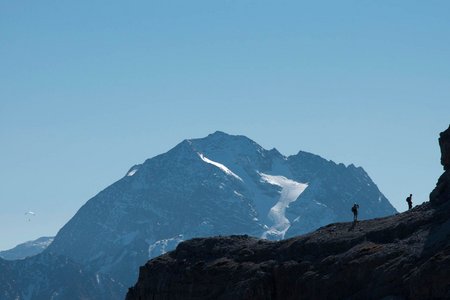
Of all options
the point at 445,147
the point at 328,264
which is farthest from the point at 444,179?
the point at 328,264

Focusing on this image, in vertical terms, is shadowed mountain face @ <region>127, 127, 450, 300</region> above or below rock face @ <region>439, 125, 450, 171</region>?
below

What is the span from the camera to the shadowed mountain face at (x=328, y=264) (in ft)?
234

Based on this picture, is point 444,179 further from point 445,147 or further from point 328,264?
point 328,264

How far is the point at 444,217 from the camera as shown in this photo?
77.2 m

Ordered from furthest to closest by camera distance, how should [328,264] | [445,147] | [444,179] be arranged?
[445,147] < [444,179] < [328,264]

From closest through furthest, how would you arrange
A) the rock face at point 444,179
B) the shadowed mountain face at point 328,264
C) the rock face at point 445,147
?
the shadowed mountain face at point 328,264 < the rock face at point 444,179 < the rock face at point 445,147

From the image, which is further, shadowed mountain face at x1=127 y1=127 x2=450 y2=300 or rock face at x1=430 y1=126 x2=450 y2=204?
rock face at x1=430 y1=126 x2=450 y2=204

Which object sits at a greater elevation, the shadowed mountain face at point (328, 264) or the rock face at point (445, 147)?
the rock face at point (445, 147)

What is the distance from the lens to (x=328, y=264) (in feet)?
260

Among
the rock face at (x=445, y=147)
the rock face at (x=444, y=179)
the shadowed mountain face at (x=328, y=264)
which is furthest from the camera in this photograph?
the rock face at (x=445, y=147)

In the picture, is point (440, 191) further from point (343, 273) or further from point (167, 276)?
point (167, 276)

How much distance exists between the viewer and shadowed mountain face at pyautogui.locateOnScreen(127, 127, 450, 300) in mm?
71250

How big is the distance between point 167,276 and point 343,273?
63.3 feet

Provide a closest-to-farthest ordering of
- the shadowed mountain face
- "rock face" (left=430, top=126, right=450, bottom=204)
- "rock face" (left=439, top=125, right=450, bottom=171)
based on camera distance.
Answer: the shadowed mountain face, "rock face" (left=430, top=126, right=450, bottom=204), "rock face" (left=439, top=125, right=450, bottom=171)
